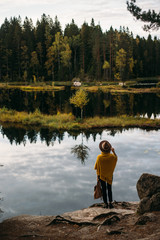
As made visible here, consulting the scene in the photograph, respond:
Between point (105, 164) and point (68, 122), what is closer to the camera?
point (105, 164)

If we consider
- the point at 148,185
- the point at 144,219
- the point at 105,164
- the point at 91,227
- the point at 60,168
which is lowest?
the point at 60,168

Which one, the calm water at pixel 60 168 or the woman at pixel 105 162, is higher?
the woman at pixel 105 162

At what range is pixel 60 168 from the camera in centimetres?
1781

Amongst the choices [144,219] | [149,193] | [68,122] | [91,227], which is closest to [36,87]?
[68,122]

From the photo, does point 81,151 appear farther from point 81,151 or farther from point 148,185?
point 148,185

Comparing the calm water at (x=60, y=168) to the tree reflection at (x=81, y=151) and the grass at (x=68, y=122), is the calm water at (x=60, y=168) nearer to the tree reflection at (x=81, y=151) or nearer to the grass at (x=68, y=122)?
the tree reflection at (x=81, y=151)

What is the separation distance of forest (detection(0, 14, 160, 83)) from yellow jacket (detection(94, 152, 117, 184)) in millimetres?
78939

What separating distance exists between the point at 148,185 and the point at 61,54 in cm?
8758

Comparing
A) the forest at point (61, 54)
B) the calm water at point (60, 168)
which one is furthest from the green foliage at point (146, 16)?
the forest at point (61, 54)

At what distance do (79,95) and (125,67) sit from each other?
59.5 m

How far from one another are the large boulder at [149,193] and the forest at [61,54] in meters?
78.6

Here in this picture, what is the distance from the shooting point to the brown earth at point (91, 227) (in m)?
7.30

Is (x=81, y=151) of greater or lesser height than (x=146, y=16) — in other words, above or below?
below

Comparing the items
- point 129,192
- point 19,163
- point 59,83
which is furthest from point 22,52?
point 129,192
